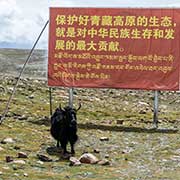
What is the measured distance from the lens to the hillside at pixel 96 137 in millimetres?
11125

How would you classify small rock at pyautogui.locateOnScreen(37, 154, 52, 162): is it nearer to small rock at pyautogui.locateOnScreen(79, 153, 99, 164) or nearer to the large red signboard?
small rock at pyautogui.locateOnScreen(79, 153, 99, 164)

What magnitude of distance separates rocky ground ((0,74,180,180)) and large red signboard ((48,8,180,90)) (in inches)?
58.2

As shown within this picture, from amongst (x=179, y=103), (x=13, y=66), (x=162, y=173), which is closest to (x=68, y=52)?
(x=162, y=173)

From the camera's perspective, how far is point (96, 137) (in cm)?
1653

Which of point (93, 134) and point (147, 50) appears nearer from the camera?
point (93, 134)

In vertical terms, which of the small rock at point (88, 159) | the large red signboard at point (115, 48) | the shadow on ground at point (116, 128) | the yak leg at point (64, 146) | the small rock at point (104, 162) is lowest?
the small rock at point (104, 162)

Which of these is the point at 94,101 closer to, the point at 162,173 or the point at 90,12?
the point at 90,12

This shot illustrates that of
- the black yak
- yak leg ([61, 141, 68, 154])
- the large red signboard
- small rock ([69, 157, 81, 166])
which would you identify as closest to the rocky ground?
small rock ([69, 157, 81, 166])

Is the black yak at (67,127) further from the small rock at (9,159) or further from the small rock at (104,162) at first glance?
the small rock at (9,159)

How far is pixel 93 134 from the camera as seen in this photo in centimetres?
1706

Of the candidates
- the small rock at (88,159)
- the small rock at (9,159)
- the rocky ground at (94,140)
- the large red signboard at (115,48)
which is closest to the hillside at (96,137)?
the rocky ground at (94,140)

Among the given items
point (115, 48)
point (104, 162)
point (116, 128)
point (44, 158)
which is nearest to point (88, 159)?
point (104, 162)

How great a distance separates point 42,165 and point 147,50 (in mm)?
8458

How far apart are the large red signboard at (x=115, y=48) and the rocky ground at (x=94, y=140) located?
58.2 inches
